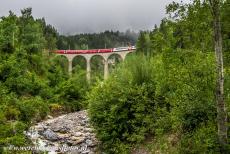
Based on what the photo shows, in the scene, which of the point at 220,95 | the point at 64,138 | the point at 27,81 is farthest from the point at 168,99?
the point at 27,81

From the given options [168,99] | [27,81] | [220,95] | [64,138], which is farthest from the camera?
[27,81]

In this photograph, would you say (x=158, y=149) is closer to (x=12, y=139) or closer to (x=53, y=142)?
(x=12, y=139)

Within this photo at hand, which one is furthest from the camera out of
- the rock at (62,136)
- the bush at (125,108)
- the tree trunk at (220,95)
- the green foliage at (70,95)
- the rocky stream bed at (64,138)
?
the green foliage at (70,95)

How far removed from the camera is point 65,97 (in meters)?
44.8

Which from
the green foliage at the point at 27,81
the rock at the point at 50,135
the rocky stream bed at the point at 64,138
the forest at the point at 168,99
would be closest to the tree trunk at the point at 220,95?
the forest at the point at 168,99

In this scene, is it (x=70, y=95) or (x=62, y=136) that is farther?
(x=70, y=95)

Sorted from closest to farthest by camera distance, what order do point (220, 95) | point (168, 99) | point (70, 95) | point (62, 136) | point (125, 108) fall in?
point (220, 95), point (168, 99), point (125, 108), point (62, 136), point (70, 95)

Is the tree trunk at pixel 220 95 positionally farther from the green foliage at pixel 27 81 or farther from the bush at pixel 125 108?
the green foliage at pixel 27 81

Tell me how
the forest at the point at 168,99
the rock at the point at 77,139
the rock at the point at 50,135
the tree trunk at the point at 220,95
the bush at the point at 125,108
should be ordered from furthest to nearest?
the rock at the point at 50,135 < the rock at the point at 77,139 < the bush at the point at 125,108 < the forest at the point at 168,99 < the tree trunk at the point at 220,95

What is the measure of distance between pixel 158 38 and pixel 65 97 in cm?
3208

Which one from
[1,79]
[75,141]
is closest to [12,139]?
[75,141]

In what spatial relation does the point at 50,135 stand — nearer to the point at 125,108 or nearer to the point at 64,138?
the point at 64,138

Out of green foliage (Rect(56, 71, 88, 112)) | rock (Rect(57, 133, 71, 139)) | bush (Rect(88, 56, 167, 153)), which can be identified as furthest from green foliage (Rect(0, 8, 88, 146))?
bush (Rect(88, 56, 167, 153))

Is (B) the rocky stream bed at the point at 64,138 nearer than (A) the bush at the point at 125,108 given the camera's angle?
No
